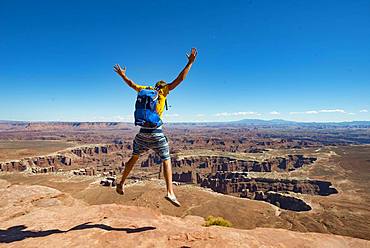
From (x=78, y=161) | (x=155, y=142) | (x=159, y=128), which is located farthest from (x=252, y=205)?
(x=78, y=161)

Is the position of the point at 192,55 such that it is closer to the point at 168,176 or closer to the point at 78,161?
the point at 168,176

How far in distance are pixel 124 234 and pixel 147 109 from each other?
2.62 m

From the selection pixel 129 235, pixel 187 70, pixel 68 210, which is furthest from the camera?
pixel 68 210

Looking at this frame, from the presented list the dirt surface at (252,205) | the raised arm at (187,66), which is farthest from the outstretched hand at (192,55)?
the dirt surface at (252,205)

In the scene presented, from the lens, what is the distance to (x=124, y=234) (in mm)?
5898

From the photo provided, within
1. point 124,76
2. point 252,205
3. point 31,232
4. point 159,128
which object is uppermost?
point 124,76

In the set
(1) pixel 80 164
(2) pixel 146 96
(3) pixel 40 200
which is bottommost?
(1) pixel 80 164

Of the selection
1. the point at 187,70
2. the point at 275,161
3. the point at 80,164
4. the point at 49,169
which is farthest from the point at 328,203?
the point at 80,164

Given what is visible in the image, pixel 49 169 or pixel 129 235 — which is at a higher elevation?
pixel 129 235

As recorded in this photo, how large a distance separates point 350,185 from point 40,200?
2915 inches

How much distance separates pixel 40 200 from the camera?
10648 millimetres

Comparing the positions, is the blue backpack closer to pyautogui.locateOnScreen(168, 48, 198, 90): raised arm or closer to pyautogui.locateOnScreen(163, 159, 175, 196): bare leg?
pyautogui.locateOnScreen(168, 48, 198, 90): raised arm

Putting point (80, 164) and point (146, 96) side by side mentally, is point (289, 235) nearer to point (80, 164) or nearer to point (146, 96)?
point (146, 96)

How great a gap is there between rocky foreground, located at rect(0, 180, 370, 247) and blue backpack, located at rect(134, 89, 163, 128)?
2281 millimetres
